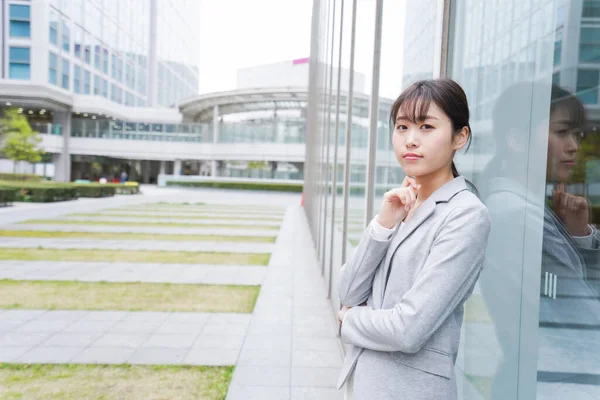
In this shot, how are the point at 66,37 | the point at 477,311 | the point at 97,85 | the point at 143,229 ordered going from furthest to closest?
the point at 97,85 → the point at 66,37 → the point at 143,229 → the point at 477,311

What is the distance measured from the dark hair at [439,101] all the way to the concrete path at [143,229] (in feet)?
42.4

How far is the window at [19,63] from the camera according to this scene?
1651 inches

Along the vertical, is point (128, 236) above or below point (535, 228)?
below

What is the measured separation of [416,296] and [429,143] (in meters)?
0.46

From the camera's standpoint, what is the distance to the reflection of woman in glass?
1.30 m

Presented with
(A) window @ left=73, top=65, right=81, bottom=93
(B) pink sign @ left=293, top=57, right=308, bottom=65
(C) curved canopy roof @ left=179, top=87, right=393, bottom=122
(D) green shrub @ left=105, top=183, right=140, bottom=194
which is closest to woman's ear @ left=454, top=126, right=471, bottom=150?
(D) green shrub @ left=105, top=183, right=140, bottom=194

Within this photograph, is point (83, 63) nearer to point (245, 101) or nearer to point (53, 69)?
point (53, 69)

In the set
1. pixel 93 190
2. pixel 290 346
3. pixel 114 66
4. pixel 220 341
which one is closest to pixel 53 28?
pixel 114 66

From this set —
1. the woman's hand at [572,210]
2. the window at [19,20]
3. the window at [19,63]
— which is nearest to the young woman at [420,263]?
the woman's hand at [572,210]

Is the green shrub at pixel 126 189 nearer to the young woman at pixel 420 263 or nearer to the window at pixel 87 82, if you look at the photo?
the window at pixel 87 82

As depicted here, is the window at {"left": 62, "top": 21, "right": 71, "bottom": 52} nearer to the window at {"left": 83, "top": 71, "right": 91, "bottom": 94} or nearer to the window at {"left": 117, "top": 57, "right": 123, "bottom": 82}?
the window at {"left": 83, "top": 71, "right": 91, "bottom": 94}

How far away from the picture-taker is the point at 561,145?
1402mm

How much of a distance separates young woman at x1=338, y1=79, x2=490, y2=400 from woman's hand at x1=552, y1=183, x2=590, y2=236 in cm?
23

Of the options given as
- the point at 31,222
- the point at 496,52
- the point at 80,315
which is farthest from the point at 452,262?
the point at 31,222
